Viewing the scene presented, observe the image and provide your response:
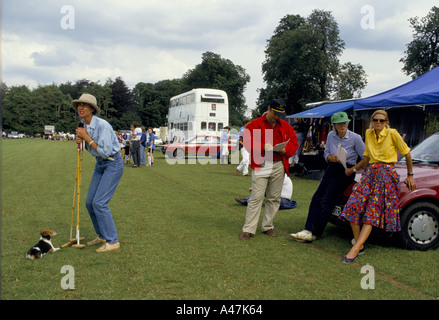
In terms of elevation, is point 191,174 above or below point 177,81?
below

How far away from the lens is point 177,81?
94.1m

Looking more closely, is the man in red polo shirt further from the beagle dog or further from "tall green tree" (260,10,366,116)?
"tall green tree" (260,10,366,116)

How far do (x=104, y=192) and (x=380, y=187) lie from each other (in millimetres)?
3679

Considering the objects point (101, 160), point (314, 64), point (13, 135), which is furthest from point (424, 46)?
point (13, 135)

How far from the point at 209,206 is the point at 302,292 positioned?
5.35 m

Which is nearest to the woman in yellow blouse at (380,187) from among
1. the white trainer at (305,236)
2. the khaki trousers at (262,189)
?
the white trainer at (305,236)

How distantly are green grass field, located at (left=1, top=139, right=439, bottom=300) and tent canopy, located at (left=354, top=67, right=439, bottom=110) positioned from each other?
488cm

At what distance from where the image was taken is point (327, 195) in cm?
614

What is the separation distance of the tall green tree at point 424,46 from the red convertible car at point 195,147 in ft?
115

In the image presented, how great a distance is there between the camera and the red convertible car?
26078mm

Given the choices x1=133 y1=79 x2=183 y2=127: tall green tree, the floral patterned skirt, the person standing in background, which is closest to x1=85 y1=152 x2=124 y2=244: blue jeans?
the person standing in background

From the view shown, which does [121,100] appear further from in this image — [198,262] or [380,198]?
[380,198]
